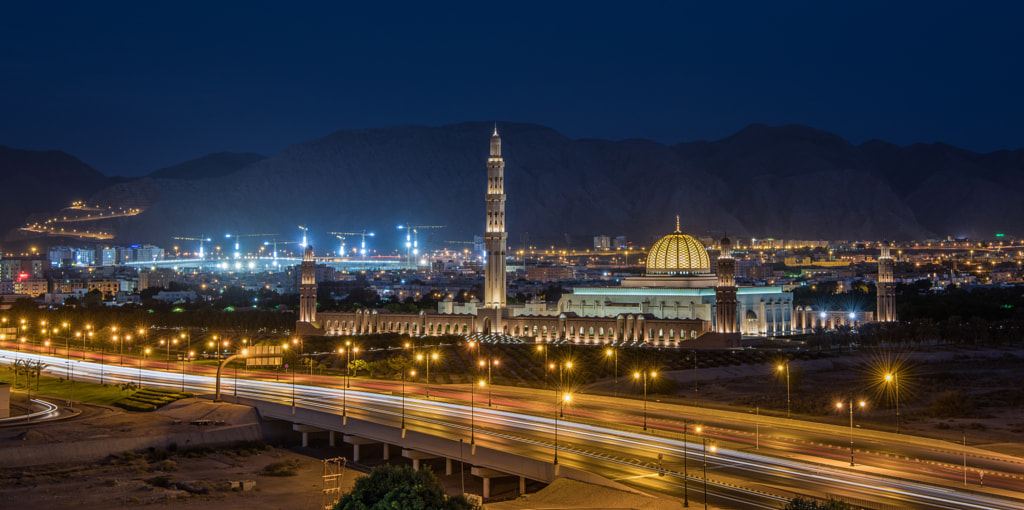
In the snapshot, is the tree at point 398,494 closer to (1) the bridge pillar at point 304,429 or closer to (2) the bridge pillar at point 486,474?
(2) the bridge pillar at point 486,474

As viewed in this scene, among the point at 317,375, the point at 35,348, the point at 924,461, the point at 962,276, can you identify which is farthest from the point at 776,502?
the point at 962,276

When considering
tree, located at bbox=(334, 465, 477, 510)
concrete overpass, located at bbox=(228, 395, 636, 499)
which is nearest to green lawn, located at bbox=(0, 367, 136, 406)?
concrete overpass, located at bbox=(228, 395, 636, 499)

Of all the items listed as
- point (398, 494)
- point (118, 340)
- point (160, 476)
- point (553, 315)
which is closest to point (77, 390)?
point (160, 476)

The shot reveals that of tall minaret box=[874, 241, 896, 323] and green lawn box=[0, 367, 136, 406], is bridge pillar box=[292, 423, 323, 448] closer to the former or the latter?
green lawn box=[0, 367, 136, 406]

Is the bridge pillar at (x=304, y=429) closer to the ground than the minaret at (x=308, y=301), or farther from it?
closer to the ground

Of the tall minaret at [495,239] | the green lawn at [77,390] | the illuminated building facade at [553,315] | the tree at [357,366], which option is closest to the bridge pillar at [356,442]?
the green lawn at [77,390]

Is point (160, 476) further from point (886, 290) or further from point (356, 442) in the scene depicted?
point (886, 290)
